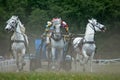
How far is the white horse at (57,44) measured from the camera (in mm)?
21469

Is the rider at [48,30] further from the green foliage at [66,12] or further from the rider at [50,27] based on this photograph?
the green foliage at [66,12]

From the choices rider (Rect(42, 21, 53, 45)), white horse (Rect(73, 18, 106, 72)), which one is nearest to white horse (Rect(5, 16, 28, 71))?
rider (Rect(42, 21, 53, 45))

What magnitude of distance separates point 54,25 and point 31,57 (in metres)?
2.04

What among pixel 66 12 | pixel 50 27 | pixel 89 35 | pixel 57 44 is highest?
pixel 66 12

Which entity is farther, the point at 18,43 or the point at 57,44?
the point at 57,44

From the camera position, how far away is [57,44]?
21.9 meters

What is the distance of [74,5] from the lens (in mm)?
45031

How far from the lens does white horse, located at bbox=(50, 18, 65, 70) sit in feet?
70.4

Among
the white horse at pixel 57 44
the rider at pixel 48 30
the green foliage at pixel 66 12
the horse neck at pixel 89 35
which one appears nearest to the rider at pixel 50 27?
the rider at pixel 48 30

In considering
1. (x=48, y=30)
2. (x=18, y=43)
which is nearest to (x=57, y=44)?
(x=48, y=30)

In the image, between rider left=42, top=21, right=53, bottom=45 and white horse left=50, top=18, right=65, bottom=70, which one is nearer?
white horse left=50, top=18, right=65, bottom=70

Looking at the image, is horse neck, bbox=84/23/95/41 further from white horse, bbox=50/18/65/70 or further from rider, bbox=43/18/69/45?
white horse, bbox=50/18/65/70

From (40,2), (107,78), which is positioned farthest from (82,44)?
(40,2)

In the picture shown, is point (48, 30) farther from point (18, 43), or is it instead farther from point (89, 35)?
point (89, 35)
